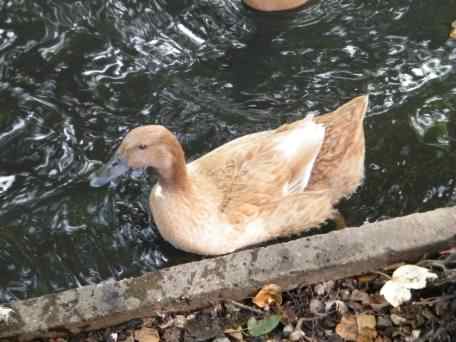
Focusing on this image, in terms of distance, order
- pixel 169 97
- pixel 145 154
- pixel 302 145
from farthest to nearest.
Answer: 1. pixel 169 97
2. pixel 302 145
3. pixel 145 154

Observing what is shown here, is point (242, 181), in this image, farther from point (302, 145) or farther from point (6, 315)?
point (6, 315)

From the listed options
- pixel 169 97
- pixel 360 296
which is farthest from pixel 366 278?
pixel 169 97

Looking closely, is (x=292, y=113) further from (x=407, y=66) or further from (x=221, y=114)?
(x=407, y=66)

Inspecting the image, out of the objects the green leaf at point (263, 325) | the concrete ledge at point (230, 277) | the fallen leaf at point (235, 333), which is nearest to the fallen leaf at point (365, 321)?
the concrete ledge at point (230, 277)

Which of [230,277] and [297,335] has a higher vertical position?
[230,277]

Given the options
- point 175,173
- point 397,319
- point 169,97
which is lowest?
point 397,319

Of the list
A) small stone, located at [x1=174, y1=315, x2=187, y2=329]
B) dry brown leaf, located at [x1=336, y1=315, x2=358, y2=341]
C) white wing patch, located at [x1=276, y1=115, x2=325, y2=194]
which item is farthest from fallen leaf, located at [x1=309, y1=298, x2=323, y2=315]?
white wing patch, located at [x1=276, y1=115, x2=325, y2=194]

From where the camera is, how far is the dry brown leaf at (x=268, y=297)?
304 cm

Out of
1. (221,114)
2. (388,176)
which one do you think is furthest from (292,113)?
(388,176)

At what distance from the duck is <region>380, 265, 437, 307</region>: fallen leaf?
1287 mm

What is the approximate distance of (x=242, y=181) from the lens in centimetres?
404

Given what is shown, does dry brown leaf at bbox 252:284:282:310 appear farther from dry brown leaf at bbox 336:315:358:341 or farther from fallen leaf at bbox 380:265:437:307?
fallen leaf at bbox 380:265:437:307

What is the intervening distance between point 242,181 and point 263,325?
4.21 ft

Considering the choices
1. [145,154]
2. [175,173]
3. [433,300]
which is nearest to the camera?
[433,300]
